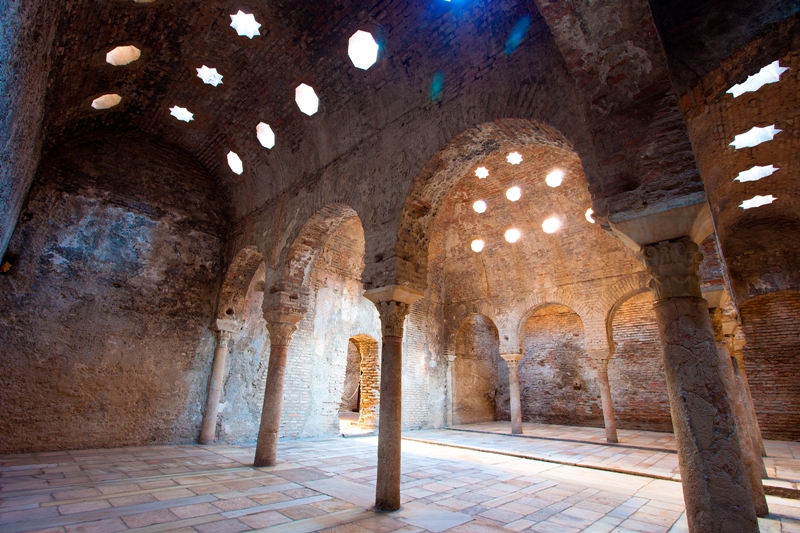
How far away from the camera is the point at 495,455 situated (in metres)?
8.70

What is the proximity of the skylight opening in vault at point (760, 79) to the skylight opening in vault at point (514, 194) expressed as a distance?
6.68 m

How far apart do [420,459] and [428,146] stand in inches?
240

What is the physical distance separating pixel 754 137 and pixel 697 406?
5903 mm

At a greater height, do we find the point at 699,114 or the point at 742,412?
the point at 699,114

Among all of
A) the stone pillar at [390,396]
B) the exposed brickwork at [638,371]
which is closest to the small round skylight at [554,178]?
the exposed brickwork at [638,371]

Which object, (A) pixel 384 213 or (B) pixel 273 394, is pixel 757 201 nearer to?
(A) pixel 384 213

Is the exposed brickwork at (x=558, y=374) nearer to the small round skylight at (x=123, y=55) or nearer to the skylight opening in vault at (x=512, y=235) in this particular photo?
the skylight opening in vault at (x=512, y=235)

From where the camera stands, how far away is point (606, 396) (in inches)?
438

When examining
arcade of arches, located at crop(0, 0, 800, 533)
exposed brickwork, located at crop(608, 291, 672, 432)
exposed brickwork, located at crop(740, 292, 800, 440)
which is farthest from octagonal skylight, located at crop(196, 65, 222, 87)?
exposed brickwork, located at crop(740, 292, 800, 440)

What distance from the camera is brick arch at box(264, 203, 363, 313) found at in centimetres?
776

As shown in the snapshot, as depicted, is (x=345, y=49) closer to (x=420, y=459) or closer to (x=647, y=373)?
(x=420, y=459)

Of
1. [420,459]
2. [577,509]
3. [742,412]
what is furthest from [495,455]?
[742,412]

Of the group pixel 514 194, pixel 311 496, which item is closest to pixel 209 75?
pixel 311 496

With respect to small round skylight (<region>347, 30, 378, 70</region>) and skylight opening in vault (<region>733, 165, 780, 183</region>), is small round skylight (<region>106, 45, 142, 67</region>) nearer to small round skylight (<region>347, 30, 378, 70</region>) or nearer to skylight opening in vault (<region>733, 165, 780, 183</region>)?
Answer: small round skylight (<region>347, 30, 378, 70</region>)
